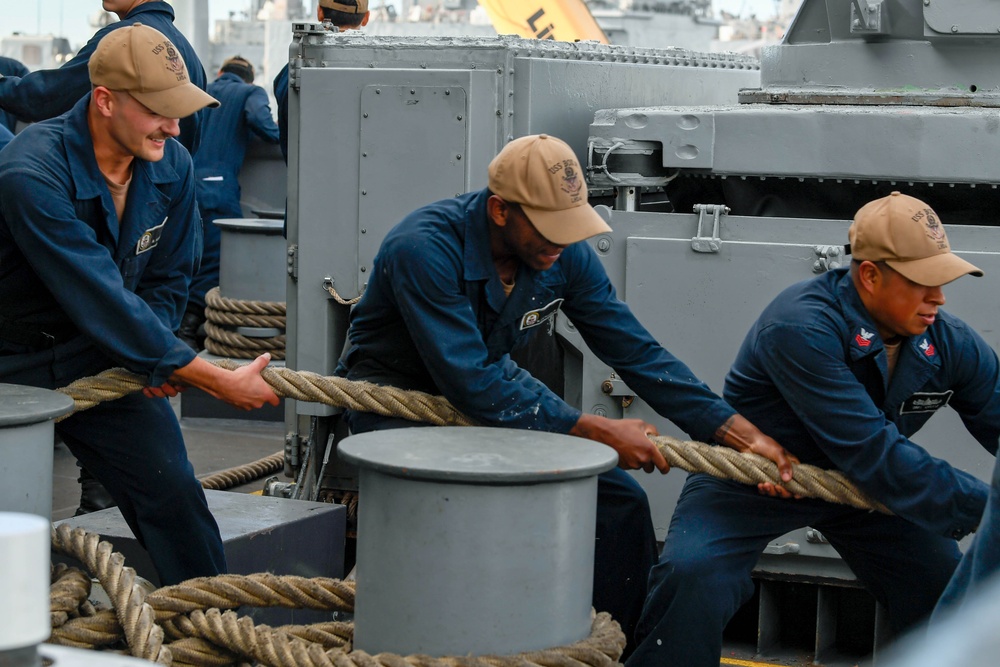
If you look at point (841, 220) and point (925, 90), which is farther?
point (925, 90)

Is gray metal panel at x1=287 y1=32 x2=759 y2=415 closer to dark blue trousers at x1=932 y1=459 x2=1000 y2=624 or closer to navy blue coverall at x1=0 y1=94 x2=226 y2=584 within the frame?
navy blue coverall at x1=0 y1=94 x2=226 y2=584

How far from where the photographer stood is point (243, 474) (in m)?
6.98

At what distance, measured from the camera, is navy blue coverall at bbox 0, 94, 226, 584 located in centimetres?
397

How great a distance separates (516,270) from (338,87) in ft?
5.19

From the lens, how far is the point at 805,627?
525 centimetres

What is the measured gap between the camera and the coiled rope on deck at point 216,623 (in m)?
3.45

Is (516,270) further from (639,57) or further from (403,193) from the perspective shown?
(639,57)

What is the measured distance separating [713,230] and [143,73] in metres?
2.00

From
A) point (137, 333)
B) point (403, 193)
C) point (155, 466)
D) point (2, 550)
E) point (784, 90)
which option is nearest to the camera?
point (2, 550)

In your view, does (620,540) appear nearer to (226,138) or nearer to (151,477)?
(151,477)

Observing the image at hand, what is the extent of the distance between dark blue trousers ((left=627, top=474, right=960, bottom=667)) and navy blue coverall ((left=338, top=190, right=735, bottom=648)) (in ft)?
0.75

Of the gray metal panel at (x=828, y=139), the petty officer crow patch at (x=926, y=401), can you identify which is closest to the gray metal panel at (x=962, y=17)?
the gray metal panel at (x=828, y=139)

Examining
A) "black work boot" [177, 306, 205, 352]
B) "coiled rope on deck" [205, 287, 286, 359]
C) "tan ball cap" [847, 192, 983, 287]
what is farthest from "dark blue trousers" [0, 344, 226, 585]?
"black work boot" [177, 306, 205, 352]

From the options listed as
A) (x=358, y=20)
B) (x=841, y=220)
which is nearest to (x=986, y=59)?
(x=841, y=220)
